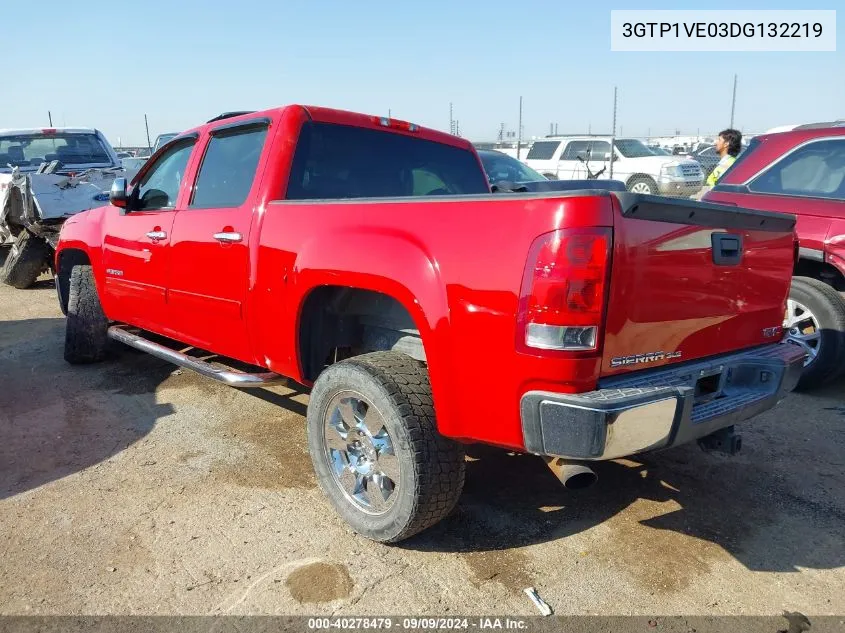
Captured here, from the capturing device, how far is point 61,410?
14.1 feet

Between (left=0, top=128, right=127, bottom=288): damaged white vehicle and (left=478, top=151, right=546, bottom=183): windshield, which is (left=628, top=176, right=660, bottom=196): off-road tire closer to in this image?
(left=478, top=151, right=546, bottom=183): windshield

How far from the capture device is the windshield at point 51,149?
30.9ft

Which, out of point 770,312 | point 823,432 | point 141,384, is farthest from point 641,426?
point 141,384

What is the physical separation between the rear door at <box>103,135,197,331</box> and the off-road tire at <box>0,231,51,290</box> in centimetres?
444

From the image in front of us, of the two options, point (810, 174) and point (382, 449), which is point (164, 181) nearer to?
point (382, 449)

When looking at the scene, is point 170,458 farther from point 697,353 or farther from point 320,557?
point 697,353

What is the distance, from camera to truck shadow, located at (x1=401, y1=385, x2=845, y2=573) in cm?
277

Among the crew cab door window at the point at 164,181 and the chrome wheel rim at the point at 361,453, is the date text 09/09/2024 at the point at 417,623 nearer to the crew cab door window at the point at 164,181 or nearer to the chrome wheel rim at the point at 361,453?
the chrome wheel rim at the point at 361,453

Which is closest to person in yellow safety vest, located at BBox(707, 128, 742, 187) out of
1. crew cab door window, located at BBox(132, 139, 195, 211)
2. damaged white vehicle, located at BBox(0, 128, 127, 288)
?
crew cab door window, located at BBox(132, 139, 195, 211)

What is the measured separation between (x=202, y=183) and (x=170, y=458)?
1608 mm

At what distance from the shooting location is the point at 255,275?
10.5 feet

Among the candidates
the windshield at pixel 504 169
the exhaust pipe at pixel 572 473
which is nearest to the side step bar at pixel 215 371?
the exhaust pipe at pixel 572 473

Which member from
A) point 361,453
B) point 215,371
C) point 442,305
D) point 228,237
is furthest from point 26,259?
point 442,305

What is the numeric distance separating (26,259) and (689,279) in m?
8.45
